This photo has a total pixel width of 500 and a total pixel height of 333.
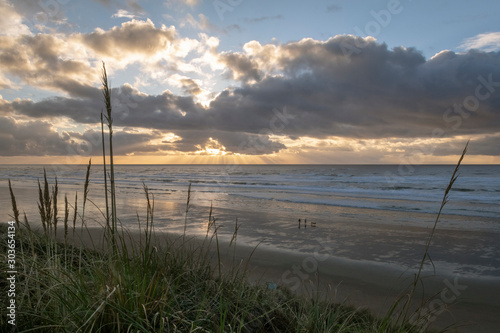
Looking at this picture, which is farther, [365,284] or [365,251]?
Answer: [365,251]

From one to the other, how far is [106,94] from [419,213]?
Result: 57.1ft

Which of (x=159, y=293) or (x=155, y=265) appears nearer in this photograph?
(x=159, y=293)

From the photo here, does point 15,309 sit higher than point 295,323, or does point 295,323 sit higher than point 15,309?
point 15,309

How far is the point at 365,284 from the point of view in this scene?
6.30 meters

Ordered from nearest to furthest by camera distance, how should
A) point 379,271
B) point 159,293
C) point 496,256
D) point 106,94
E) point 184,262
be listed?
point 106,94, point 159,293, point 184,262, point 379,271, point 496,256

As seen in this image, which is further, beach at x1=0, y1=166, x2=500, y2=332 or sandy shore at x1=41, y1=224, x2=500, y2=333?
beach at x1=0, y1=166, x2=500, y2=332

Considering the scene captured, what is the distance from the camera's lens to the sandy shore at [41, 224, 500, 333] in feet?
15.7

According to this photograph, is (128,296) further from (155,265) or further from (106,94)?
(106,94)

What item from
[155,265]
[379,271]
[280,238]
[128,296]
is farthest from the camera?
[280,238]

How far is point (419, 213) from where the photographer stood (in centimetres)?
1612

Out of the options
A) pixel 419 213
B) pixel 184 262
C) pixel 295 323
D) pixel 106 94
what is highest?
pixel 106 94

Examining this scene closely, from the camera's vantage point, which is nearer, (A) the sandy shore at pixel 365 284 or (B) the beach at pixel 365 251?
(A) the sandy shore at pixel 365 284

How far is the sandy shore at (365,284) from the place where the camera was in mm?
4779

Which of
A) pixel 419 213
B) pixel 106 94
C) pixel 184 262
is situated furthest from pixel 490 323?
pixel 419 213
